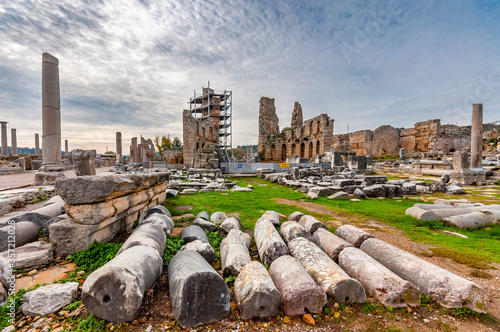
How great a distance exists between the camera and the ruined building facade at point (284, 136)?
27680mm

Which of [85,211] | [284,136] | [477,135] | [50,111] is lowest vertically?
[85,211]

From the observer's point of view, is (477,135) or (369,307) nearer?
(369,307)

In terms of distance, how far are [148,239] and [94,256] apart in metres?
0.89

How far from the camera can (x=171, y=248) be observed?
11.4 feet

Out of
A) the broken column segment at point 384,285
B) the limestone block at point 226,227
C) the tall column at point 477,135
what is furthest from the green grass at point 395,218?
the tall column at point 477,135

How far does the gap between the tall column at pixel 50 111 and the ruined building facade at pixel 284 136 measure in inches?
953

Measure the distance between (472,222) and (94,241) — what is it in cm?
792

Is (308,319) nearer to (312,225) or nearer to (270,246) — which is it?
(270,246)

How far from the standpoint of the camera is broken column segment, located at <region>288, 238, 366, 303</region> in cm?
237

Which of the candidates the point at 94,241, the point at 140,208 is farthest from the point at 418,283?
the point at 140,208

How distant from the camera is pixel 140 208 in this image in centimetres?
506

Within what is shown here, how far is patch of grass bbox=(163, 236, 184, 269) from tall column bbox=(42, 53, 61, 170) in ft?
33.5

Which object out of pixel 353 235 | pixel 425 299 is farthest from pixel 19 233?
pixel 425 299

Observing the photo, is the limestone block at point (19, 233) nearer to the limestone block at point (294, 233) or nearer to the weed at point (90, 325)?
the weed at point (90, 325)
